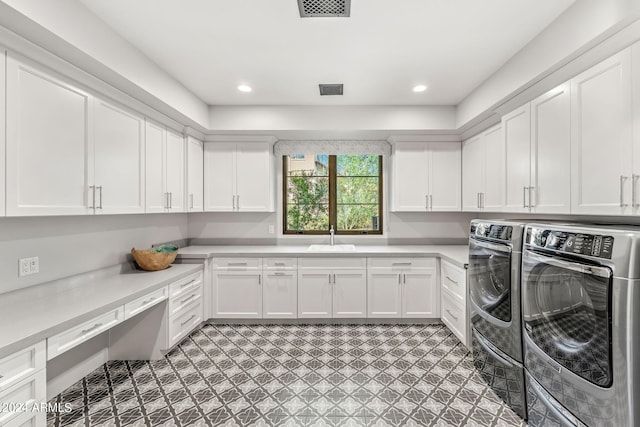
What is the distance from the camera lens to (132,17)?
6.26 feet

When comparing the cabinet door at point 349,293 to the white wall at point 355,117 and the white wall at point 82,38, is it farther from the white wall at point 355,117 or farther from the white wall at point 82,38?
the white wall at point 82,38

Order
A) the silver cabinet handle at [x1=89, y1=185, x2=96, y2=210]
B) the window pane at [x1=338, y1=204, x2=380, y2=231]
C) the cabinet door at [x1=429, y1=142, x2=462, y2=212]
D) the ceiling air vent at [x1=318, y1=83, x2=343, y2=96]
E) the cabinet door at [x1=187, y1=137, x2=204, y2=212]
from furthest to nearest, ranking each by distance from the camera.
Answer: the window pane at [x1=338, y1=204, x2=380, y2=231], the cabinet door at [x1=429, y1=142, x2=462, y2=212], the cabinet door at [x1=187, y1=137, x2=204, y2=212], the ceiling air vent at [x1=318, y1=83, x2=343, y2=96], the silver cabinet handle at [x1=89, y1=185, x2=96, y2=210]

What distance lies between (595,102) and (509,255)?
3.34ft

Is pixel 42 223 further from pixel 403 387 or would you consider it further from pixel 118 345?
pixel 403 387

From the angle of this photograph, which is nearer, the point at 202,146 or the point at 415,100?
the point at 415,100

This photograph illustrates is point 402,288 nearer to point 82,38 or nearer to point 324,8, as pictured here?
point 324,8

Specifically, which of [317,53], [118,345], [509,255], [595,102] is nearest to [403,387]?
[509,255]

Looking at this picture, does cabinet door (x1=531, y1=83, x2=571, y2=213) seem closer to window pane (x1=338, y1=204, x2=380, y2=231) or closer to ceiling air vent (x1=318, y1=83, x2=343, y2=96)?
ceiling air vent (x1=318, y1=83, x2=343, y2=96)

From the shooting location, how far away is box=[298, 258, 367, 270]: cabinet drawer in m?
3.40

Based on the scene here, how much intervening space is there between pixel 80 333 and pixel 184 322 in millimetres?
1270

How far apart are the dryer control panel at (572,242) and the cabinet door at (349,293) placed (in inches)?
76.6

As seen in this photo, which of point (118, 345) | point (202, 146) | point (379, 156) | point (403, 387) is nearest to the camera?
point (403, 387)

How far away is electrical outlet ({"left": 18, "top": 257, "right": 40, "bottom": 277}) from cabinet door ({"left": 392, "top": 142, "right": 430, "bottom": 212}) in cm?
334

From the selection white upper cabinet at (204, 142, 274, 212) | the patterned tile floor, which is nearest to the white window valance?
white upper cabinet at (204, 142, 274, 212)
